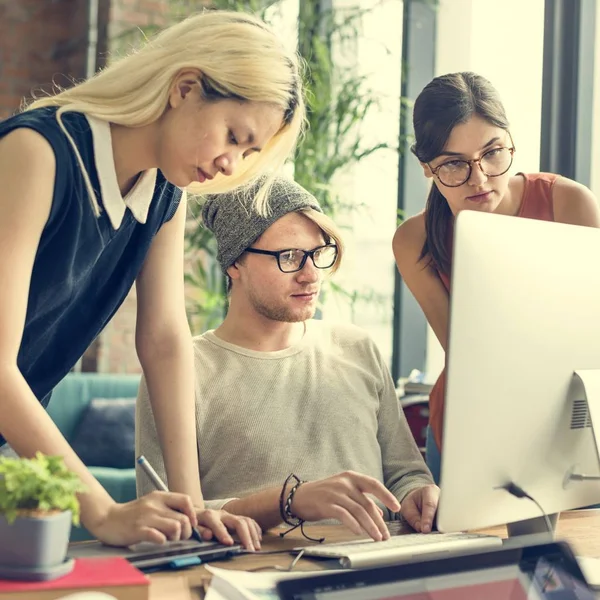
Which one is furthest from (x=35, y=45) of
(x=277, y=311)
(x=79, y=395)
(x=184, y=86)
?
(x=184, y=86)

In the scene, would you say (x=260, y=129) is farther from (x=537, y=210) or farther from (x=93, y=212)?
(x=537, y=210)

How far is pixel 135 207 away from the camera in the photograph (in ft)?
4.93

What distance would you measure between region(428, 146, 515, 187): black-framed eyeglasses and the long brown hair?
0.12 feet

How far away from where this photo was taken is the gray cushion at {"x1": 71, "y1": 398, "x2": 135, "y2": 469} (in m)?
3.89

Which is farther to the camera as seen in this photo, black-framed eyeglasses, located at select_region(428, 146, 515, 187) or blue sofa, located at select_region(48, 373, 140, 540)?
blue sofa, located at select_region(48, 373, 140, 540)

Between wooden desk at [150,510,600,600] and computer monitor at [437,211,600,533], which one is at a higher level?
computer monitor at [437,211,600,533]

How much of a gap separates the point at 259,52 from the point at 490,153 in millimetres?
658

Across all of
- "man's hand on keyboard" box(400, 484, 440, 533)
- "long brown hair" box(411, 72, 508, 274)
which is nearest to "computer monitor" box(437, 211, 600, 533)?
"man's hand on keyboard" box(400, 484, 440, 533)

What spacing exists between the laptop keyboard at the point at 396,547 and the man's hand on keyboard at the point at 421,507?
62mm

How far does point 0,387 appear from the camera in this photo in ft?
3.93

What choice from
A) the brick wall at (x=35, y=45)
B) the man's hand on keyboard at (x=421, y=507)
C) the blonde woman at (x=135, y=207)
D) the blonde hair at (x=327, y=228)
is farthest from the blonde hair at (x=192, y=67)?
the brick wall at (x=35, y=45)

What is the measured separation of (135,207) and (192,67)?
0.26m

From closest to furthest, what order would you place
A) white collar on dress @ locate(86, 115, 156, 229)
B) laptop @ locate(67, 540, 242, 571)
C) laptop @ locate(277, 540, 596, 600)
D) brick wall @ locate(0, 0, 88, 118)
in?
laptop @ locate(277, 540, 596, 600)
laptop @ locate(67, 540, 242, 571)
white collar on dress @ locate(86, 115, 156, 229)
brick wall @ locate(0, 0, 88, 118)

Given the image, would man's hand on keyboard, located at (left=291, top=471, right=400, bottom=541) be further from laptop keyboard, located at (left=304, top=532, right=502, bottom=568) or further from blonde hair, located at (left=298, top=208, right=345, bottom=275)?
blonde hair, located at (left=298, top=208, right=345, bottom=275)
